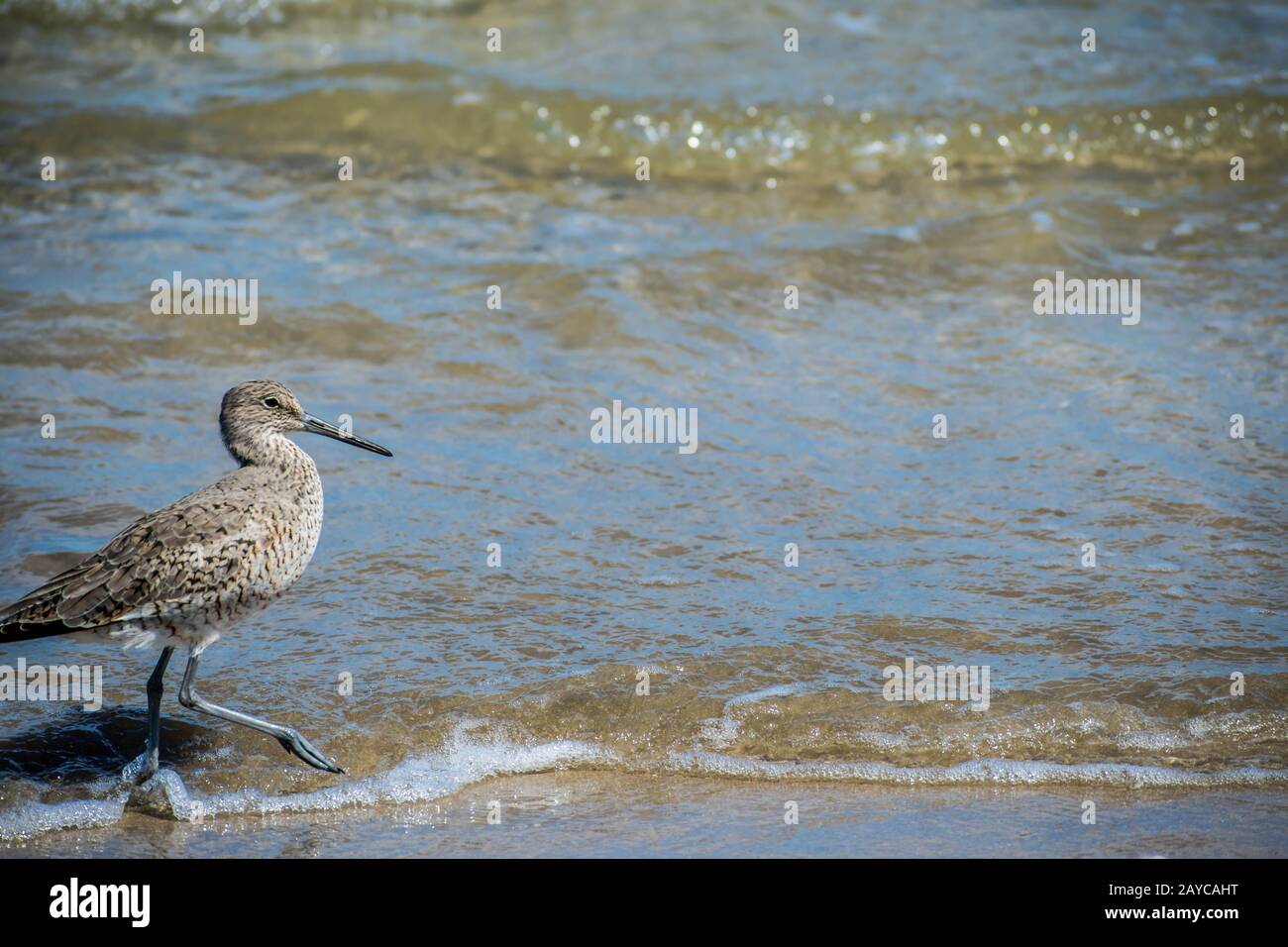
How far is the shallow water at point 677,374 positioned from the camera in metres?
4.89

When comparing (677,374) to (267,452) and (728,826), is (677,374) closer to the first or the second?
(267,452)

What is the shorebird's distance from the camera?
4.53 meters

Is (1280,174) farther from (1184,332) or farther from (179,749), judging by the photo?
(179,749)

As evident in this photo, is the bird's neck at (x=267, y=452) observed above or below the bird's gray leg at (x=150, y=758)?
above

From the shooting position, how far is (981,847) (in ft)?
14.0

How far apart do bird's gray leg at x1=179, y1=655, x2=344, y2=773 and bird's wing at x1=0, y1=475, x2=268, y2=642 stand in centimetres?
29

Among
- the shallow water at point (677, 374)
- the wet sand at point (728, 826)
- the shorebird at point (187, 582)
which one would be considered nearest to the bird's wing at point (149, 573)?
the shorebird at point (187, 582)

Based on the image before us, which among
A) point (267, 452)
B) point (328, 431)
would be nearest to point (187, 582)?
point (267, 452)

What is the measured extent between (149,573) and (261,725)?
1.93ft

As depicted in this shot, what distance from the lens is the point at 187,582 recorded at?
4574 mm

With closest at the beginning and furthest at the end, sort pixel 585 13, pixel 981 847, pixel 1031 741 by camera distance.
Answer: pixel 981 847 < pixel 1031 741 < pixel 585 13

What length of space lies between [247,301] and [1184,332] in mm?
5097

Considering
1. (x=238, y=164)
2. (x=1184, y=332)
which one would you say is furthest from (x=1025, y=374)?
(x=238, y=164)

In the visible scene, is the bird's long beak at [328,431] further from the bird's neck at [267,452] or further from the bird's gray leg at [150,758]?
the bird's gray leg at [150,758]
